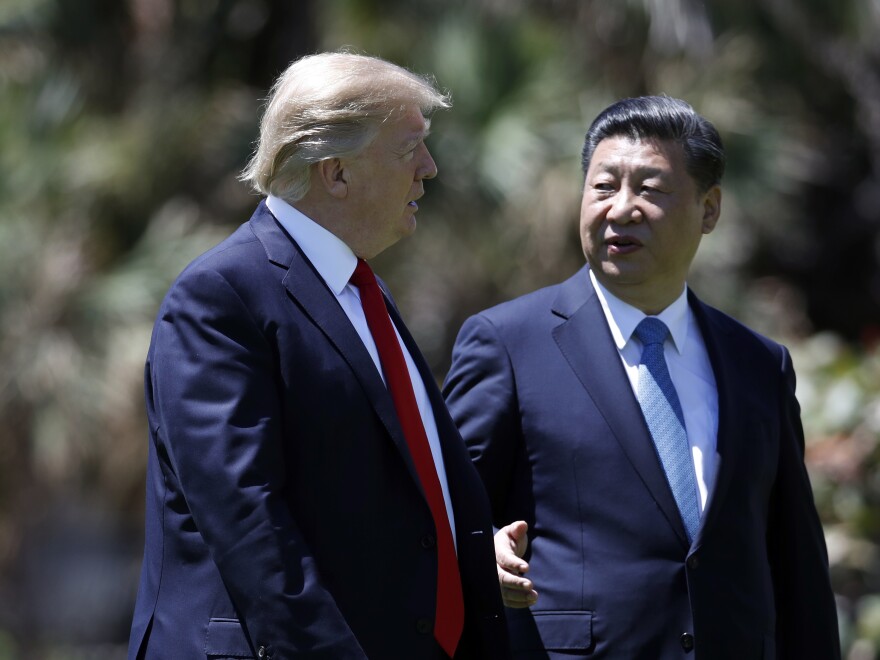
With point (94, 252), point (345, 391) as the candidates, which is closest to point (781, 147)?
point (94, 252)

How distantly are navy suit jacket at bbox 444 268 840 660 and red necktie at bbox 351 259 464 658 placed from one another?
45 centimetres

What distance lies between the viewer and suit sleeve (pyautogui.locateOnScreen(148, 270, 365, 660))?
2363 mm

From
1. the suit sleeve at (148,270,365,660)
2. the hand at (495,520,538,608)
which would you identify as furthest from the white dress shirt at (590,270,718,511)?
the suit sleeve at (148,270,365,660)

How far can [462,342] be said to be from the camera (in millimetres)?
3346

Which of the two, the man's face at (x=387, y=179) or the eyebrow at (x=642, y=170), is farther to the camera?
the eyebrow at (x=642, y=170)

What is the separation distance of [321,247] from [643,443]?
0.90 meters

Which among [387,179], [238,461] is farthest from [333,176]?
[238,461]

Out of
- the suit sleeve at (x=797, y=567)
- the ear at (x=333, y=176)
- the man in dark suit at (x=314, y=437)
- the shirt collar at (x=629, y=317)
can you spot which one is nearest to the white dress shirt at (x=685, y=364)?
the shirt collar at (x=629, y=317)

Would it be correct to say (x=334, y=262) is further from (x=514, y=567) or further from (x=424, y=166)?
(x=514, y=567)

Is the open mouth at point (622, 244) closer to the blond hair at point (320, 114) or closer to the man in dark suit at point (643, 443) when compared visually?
the man in dark suit at point (643, 443)

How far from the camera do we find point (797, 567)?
11.0ft

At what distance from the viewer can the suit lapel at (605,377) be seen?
A: 3111 millimetres

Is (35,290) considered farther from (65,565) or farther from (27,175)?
(65,565)

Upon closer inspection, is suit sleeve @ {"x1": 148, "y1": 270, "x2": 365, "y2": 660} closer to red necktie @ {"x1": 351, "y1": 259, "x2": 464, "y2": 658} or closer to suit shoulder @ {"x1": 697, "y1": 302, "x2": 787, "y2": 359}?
red necktie @ {"x1": 351, "y1": 259, "x2": 464, "y2": 658}
